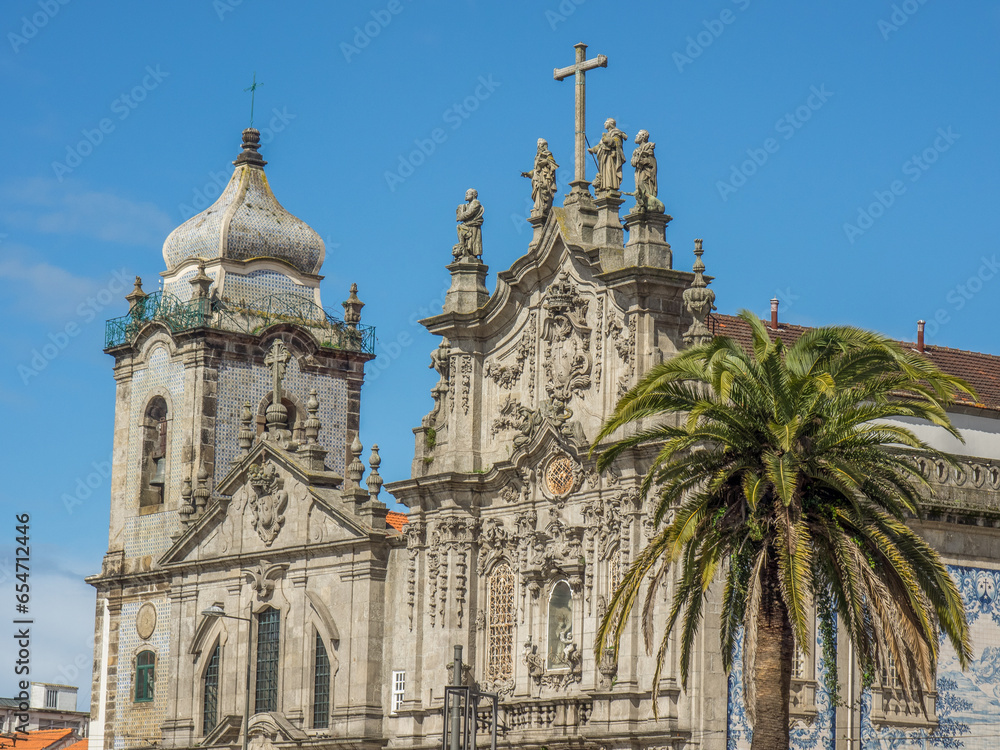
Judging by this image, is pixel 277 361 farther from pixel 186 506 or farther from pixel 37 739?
pixel 37 739

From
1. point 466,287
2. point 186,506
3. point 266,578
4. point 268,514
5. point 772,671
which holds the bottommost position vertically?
point 772,671

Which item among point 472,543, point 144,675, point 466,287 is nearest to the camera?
point 472,543

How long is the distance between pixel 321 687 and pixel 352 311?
52.8 feet

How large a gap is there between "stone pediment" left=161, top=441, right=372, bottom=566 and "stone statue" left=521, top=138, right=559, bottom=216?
8.89 m

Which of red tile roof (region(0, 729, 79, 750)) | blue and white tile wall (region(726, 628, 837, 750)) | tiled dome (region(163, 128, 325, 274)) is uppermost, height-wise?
tiled dome (region(163, 128, 325, 274))

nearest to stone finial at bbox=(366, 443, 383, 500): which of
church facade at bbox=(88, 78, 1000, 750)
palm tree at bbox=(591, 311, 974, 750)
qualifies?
church facade at bbox=(88, 78, 1000, 750)

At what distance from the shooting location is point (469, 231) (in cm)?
4525

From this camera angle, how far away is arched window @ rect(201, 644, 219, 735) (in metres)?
50.7

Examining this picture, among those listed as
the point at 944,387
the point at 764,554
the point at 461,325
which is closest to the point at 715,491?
the point at 764,554

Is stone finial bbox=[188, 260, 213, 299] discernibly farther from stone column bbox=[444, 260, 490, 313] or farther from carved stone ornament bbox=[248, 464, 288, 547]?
stone column bbox=[444, 260, 490, 313]

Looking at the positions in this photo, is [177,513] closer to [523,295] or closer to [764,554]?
[523,295]

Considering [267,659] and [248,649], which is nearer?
[248,649]

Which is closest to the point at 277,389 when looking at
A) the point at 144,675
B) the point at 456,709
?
the point at 144,675

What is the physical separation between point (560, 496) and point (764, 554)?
461 inches
